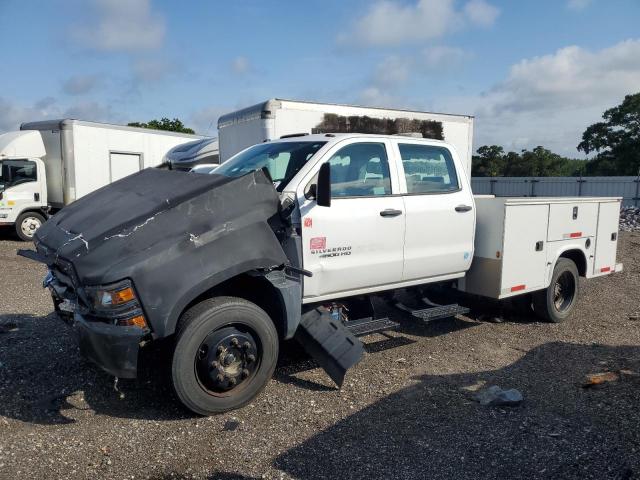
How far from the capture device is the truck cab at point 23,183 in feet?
43.9

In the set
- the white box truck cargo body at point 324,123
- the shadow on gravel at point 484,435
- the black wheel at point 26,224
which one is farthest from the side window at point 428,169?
the black wheel at point 26,224

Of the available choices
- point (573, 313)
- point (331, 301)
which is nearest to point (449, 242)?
point (331, 301)

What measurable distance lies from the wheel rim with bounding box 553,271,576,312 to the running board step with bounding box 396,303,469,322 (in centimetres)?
183

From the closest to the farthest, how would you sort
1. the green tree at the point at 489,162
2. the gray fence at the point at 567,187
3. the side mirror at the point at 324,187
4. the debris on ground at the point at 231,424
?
the debris on ground at the point at 231,424
the side mirror at the point at 324,187
the gray fence at the point at 567,187
the green tree at the point at 489,162

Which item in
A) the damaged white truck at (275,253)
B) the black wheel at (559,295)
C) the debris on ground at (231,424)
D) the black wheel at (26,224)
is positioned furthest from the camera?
the black wheel at (26,224)

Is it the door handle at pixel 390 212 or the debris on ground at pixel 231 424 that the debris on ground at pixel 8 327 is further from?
the door handle at pixel 390 212

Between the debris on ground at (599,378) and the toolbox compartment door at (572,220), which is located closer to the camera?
the debris on ground at (599,378)

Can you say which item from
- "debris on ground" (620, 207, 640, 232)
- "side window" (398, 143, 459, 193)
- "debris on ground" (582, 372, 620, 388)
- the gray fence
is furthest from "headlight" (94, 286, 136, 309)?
the gray fence

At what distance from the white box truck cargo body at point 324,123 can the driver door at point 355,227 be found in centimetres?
446

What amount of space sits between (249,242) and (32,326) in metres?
3.61

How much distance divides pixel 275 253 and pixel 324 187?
65cm

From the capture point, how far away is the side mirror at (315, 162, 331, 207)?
427 cm

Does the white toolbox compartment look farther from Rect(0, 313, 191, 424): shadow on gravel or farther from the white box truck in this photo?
the white box truck

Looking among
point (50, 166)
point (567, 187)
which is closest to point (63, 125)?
point (50, 166)
